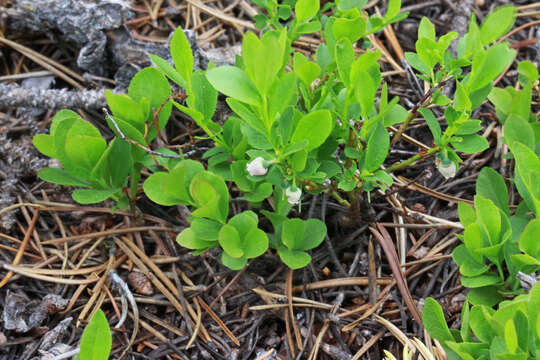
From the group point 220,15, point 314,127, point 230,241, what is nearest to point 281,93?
point 314,127

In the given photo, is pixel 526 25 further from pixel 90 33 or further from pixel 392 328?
pixel 90 33

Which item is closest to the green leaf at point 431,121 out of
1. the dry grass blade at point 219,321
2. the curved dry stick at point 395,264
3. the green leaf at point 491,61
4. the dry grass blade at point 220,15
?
the green leaf at point 491,61

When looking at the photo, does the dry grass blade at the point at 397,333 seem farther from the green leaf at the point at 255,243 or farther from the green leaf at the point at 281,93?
the green leaf at the point at 281,93

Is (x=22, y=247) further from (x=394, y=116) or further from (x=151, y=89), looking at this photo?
(x=394, y=116)

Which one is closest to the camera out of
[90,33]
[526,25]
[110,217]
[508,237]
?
[508,237]

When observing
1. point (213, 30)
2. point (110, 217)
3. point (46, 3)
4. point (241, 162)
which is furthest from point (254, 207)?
point (46, 3)

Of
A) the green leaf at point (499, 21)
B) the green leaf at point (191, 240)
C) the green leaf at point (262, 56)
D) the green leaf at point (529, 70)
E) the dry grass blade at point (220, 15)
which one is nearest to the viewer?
the green leaf at point (262, 56)

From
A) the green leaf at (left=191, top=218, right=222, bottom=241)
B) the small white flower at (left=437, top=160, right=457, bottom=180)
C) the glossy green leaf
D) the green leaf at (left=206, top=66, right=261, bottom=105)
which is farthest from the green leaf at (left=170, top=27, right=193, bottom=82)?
the glossy green leaf

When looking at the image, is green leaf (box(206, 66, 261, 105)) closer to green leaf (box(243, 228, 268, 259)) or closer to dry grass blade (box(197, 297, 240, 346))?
green leaf (box(243, 228, 268, 259))
